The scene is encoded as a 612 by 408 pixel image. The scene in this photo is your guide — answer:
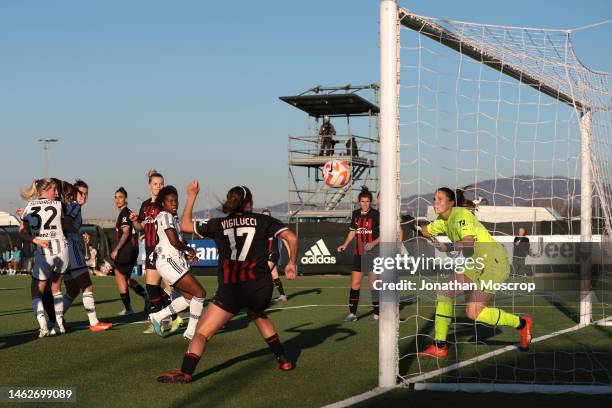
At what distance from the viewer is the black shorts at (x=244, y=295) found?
7.48 m

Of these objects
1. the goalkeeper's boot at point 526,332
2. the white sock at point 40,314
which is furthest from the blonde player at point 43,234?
the goalkeeper's boot at point 526,332

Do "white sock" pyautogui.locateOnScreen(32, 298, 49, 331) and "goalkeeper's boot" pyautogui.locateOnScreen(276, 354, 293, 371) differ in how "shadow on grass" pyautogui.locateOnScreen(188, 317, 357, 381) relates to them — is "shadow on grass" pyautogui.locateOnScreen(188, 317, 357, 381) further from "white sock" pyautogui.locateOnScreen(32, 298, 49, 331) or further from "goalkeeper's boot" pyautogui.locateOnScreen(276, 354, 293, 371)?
"white sock" pyautogui.locateOnScreen(32, 298, 49, 331)

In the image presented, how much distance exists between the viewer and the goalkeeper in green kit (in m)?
8.87

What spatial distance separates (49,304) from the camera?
11.3 metres

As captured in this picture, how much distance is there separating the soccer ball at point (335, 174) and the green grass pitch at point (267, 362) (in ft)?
81.8

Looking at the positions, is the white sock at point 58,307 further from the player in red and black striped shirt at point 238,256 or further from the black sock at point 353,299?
the black sock at point 353,299

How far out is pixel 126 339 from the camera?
10.4 meters

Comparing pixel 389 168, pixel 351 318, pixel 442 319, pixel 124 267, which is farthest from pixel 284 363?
pixel 124 267

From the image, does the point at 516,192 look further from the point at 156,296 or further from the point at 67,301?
the point at 67,301

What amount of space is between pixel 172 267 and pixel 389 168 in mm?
3674

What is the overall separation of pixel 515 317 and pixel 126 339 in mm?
4893

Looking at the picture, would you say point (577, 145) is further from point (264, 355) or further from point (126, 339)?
point (126, 339)

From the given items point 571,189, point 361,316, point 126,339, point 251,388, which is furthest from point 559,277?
point 251,388

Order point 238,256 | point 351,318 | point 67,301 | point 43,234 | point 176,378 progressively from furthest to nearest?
point 351,318, point 67,301, point 43,234, point 238,256, point 176,378
